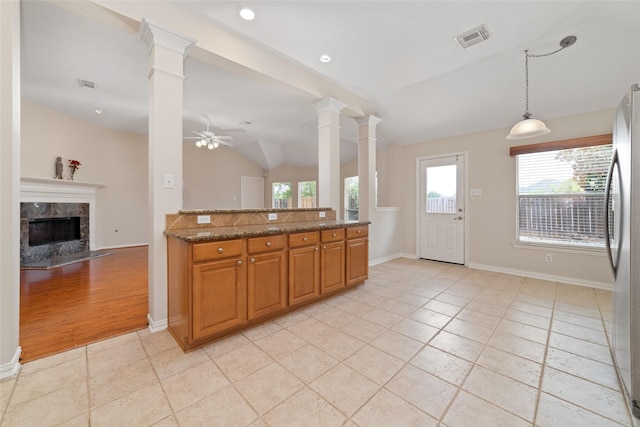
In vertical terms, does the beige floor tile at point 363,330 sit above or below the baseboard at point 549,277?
below

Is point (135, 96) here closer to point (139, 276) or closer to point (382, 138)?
point (139, 276)

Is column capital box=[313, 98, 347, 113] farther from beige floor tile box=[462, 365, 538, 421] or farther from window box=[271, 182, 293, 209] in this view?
window box=[271, 182, 293, 209]

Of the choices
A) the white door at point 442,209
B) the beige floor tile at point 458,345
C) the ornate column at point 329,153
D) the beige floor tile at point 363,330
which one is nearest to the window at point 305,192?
the white door at point 442,209

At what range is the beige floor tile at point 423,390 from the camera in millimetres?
1417

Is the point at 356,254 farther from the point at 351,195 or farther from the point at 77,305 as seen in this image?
the point at 351,195

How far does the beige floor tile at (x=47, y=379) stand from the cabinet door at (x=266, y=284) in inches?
44.7

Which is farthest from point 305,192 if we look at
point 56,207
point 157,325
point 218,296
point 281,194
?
point 218,296

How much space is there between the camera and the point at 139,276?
383 centimetres

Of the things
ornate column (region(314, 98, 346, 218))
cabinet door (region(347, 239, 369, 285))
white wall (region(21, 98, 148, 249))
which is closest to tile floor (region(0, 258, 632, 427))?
cabinet door (region(347, 239, 369, 285))

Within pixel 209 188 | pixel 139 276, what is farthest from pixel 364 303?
pixel 209 188

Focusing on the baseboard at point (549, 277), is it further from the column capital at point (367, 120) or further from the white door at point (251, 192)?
the white door at point (251, 192)

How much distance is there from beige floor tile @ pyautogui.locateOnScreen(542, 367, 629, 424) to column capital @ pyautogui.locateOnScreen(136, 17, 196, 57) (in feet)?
12.3

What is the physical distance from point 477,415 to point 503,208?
3.75 m

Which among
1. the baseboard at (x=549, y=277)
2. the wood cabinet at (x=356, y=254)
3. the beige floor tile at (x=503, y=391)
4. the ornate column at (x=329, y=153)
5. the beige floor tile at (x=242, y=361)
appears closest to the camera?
the beige floor tile at (x=503, y=391)
